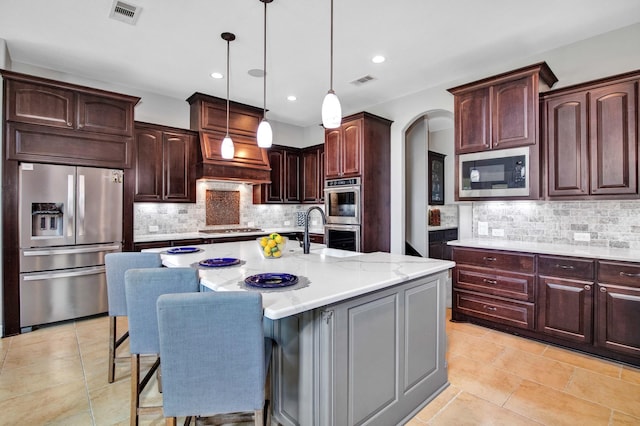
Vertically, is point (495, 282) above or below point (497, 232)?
below

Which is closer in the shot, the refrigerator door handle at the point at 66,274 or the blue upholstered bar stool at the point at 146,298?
the blue upholstered bar stool at the point at 146,298

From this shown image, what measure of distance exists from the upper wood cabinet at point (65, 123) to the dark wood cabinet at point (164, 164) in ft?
1.26

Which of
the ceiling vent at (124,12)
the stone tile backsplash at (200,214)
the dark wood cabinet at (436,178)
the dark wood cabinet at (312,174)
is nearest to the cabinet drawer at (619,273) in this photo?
the dark wood cabinet at (436,178)

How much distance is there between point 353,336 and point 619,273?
2.49 metres

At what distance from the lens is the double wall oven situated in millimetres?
4535

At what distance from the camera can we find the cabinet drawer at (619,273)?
2572 mm

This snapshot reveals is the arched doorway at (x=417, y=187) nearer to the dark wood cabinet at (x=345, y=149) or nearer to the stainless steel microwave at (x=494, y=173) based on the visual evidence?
the dark wood cabinet at (x=345, y=149)

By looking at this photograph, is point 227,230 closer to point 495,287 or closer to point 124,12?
point 124,12

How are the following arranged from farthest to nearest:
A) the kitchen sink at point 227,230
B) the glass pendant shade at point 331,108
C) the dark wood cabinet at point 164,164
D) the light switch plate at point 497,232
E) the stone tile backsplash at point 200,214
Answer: the kitchen sink at point 227,230
the stone tile backsplash at point 200,214
the dark wood cabinet at point 164,164
the light switch plate at point 497,232
the glass pendant shade at point 331,108

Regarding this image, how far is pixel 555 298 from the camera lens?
297 centimetres

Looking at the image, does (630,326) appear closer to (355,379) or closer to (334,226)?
(355,379)

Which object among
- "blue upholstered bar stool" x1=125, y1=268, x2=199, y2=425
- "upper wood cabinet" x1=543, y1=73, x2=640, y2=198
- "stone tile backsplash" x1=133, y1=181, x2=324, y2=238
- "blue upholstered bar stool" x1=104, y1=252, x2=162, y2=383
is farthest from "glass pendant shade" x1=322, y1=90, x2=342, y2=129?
"stone tile backsplash" x1=133, y1=181, x2=324, y2=238

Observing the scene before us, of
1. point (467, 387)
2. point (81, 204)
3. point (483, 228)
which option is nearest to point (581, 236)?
point (483, 228)

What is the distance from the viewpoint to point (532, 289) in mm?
3100
